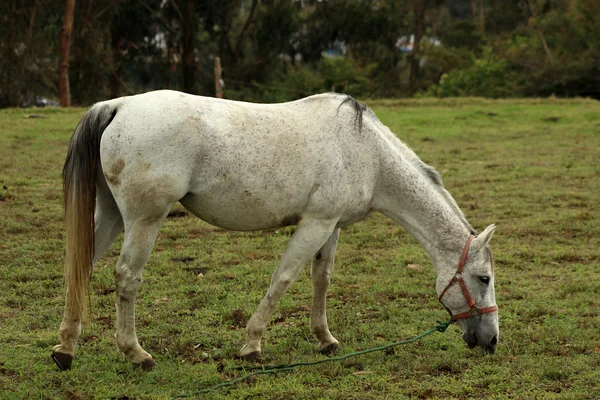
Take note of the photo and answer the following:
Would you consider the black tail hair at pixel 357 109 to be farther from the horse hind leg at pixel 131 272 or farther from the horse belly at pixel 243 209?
the horse hind leg at pixel 131 272

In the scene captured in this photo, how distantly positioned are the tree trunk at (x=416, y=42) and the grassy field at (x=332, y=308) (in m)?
20.3

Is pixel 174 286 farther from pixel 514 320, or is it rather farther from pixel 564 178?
pixel 564 178

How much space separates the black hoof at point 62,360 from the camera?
15.4 feet

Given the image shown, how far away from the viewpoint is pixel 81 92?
85.6 feet

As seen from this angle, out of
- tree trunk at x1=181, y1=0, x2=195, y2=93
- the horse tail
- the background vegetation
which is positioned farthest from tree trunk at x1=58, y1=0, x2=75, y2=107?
the horse tail

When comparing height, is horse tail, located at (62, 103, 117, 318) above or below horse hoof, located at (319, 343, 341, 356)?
above

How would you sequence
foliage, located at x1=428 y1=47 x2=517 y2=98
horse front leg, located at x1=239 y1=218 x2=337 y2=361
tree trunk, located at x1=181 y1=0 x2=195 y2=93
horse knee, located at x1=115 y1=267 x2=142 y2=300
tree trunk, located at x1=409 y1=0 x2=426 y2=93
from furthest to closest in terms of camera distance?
tree trunk, located at x1=409 y1=0 x2=426 y2=93, foliage, located at x1=428 y1=47 x2=517 y2=98, tree trunk, located at x1=181 y1=0 x2=195 y2=93, horse front leg, located at x1=239 y1=218 x2=337 y2=361, horse knee, located at x1=115 y1=267 x2=142 y2=300

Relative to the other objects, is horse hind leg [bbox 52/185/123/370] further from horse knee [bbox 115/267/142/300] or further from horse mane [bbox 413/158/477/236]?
horse mane [bbox 413/158/477/236]

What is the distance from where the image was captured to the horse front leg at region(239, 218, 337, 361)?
16.4ft

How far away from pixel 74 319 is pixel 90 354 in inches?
18.1

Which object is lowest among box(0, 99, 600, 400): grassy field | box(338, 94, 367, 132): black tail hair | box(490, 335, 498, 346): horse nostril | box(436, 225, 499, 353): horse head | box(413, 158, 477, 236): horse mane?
box(0, 99, 600, 400): grassy field

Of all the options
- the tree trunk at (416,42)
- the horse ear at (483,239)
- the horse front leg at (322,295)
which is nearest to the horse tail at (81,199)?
the horse front leg at (322,295)

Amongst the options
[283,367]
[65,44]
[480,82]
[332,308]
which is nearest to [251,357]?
[283,367]

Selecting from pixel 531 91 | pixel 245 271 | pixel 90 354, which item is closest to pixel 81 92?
pixel 531 91
